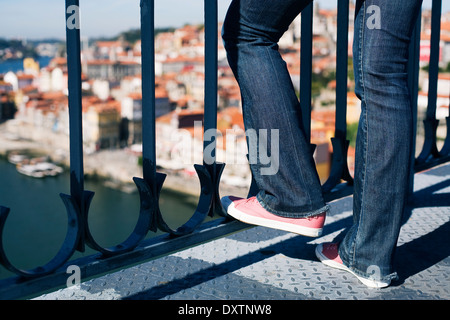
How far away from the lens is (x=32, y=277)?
43 centimetres

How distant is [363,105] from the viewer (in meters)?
0.52

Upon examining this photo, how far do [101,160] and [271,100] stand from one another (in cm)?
2198

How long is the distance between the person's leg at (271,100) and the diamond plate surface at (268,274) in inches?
3.7

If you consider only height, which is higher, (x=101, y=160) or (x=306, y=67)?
(x=306, y=67)

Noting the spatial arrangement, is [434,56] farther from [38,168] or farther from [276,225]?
[38,168]

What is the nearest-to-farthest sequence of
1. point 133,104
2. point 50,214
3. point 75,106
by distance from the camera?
point 75,106, point 50,214, point 133,104

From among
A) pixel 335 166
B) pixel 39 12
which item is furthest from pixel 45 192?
pixel 335 166

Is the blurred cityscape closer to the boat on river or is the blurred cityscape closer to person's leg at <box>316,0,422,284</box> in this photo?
the boat on river

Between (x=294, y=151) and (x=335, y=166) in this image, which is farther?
(x=335, y=166)

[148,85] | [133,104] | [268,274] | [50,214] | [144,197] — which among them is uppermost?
[148,85]

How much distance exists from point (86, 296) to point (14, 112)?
28161 millimetres

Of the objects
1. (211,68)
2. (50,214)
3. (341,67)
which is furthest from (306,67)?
(50,214)
